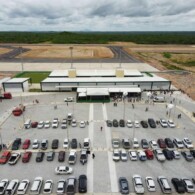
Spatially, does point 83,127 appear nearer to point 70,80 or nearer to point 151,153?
point 151,153

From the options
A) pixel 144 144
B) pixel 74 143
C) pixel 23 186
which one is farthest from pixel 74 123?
pixel 23 186

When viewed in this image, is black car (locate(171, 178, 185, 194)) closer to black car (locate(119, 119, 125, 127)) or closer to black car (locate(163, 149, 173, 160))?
black car (locate(163, 149, 173, 160))

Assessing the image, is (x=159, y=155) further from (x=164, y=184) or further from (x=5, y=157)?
(x=5, y=157)

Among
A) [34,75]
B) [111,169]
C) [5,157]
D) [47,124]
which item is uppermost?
[34,75]

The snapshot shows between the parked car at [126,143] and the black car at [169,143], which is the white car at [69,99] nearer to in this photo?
the parked car at [126,143]

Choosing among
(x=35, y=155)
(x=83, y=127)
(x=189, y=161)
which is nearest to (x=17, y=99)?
(x=83, y=127)

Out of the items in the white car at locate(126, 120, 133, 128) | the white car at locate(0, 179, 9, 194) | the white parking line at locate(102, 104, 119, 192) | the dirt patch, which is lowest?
the white parking line at locate(102, 104, 119, 192)

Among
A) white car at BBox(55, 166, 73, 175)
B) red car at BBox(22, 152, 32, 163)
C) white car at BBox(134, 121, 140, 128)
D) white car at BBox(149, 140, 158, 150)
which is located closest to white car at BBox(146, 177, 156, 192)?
white car at BBox(149, 140, 158, 150)
